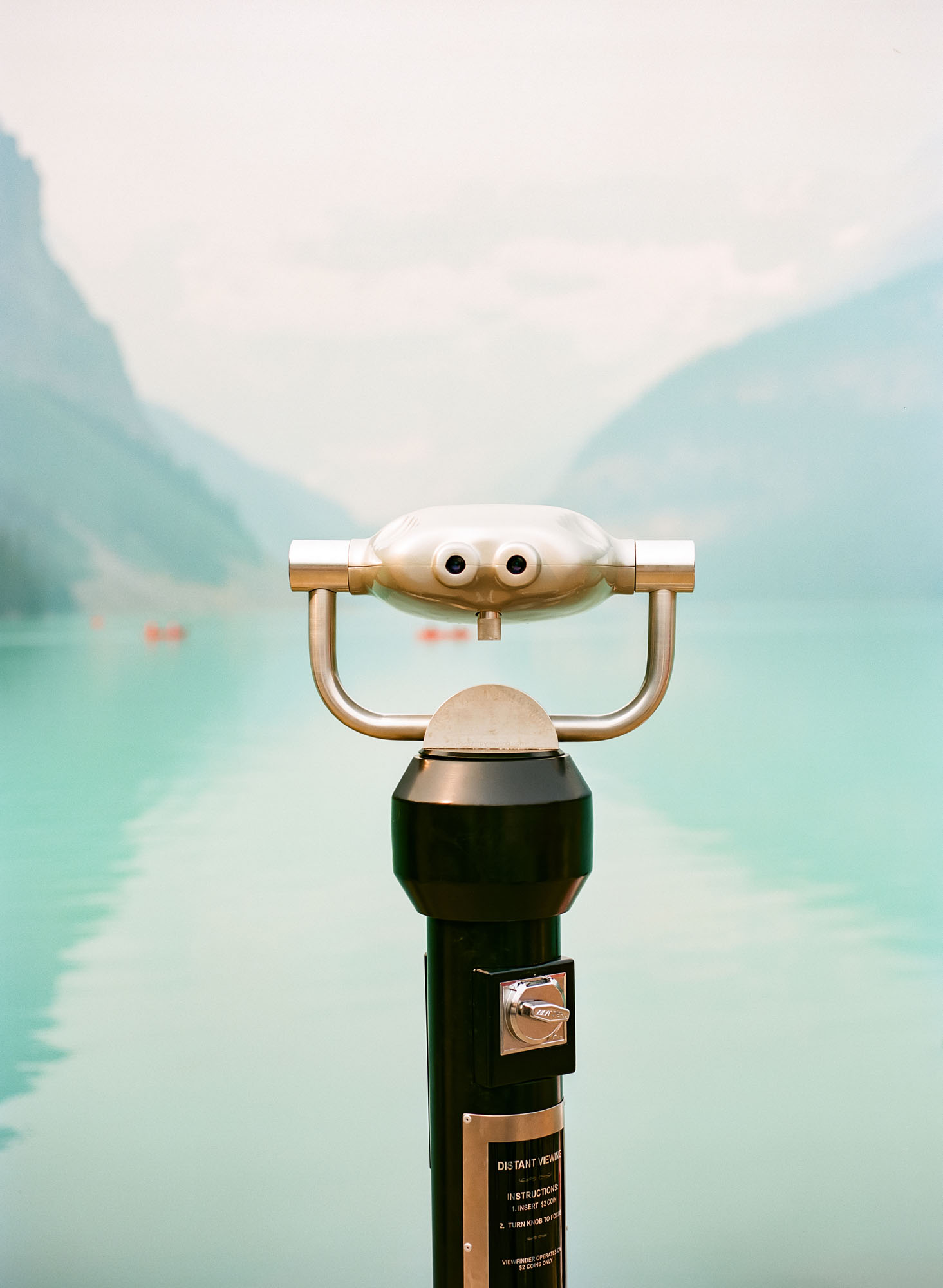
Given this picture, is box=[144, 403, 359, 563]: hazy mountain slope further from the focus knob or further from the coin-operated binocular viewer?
the focus knob

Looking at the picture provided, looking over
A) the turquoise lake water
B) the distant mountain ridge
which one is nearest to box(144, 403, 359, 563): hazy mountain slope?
the distant mountain ridge

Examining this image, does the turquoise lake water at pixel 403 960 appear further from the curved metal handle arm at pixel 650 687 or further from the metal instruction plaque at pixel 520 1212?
the metal instruction plaque at pixel 520 1212

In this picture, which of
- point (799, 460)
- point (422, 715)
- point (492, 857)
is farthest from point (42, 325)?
point (492, 857)

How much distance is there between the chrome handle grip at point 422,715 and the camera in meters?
0.97

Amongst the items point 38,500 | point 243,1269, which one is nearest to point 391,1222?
point 243,1269

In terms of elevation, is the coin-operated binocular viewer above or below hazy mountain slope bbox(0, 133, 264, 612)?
below

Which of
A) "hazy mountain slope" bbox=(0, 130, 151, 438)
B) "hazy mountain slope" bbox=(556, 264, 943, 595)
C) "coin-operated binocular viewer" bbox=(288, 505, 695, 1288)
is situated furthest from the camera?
"hazy mountain slope" bbox=(556, 264, 943, 595)

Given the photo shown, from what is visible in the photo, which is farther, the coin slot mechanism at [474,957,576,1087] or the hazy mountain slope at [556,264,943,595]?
the hazy mountain slope at [556,264,943,595]

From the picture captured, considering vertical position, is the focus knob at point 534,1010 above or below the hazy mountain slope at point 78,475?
below

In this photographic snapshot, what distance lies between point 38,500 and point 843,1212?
1.71 m

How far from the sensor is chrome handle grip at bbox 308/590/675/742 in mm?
966

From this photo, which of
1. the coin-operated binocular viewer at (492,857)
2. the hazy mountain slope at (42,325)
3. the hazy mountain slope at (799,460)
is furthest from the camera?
the hazy mountain slope at (799,460)

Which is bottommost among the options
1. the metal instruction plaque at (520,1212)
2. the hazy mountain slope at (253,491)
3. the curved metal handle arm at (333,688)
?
the metal instruction plaque at (520,1212)

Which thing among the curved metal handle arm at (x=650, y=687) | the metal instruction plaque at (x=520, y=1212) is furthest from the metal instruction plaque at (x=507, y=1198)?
the curved metal handle arm at (x=650, y=687)
